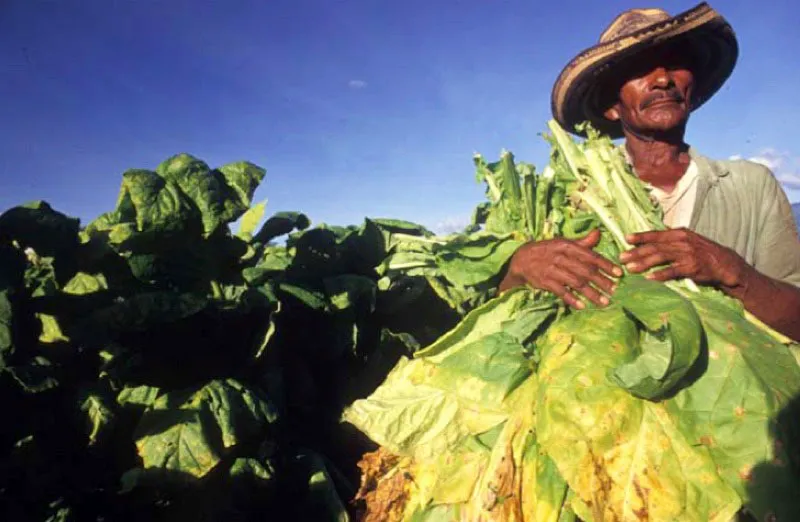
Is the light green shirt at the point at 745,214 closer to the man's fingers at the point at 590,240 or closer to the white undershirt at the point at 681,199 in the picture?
the white undershirt at the point at 681,199

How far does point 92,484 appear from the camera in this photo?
2750 mm

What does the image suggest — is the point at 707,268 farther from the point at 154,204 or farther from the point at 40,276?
the point at 40,276

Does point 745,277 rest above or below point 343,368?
above

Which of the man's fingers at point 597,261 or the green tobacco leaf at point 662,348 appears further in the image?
the man's fingers at point 597,261

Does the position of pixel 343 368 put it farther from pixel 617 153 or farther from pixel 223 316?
pixel 617 153

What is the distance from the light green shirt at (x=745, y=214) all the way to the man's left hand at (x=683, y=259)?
27.3 inches

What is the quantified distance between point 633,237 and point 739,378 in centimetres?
62

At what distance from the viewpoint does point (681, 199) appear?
8.63 ft

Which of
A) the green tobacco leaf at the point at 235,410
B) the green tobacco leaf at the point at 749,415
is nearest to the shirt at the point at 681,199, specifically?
the green tobacco leaf at the point at 749,415

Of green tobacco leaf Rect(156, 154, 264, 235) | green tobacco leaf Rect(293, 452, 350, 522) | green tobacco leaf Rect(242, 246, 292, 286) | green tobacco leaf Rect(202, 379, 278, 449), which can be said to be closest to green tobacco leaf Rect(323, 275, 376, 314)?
green tobacco leaf Rect(242, 246, 292, 286)

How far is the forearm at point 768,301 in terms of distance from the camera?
76.7 inches

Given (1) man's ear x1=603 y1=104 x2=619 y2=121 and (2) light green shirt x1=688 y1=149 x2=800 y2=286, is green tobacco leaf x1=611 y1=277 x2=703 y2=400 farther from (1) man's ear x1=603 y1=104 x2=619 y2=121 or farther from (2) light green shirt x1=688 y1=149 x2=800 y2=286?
(1) man's ear x1=603 y1=104 x2=619 y2=121

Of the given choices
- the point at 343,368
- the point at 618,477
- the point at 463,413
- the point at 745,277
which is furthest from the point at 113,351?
the point at 745,277

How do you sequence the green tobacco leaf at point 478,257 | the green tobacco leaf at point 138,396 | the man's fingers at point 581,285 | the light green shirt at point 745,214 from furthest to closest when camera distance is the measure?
1. the green tobacco leaf at point 138,396
2. the light green shirt at point 745,214
3. the green tobacco leaf at point 478,257
4. the man's fingers at point 581,285
